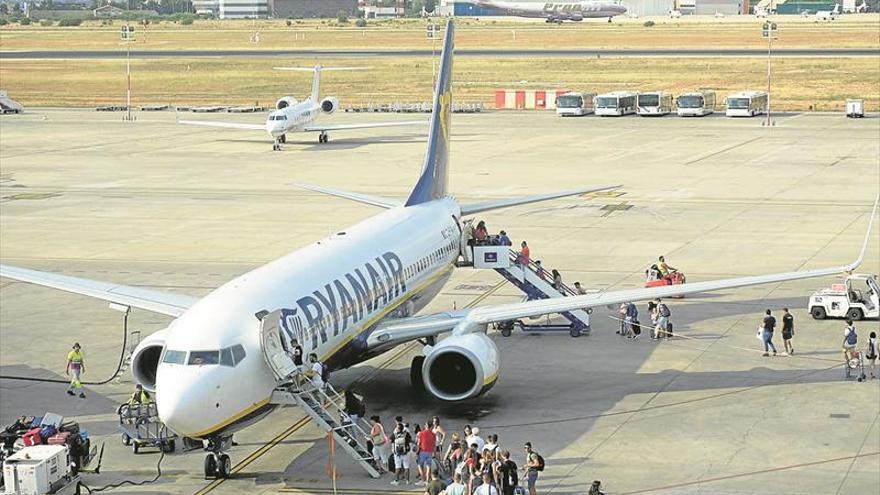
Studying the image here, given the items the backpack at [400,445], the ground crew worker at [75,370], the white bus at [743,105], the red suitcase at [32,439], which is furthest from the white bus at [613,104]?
the red suitcase at [32,439]

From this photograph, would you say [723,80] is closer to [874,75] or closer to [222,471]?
[874,75]

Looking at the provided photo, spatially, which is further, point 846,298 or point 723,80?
point 723,80

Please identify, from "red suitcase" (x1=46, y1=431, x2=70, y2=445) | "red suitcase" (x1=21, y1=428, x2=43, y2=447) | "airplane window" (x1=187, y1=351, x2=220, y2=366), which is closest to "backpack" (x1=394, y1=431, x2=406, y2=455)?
"airplane window" (x1=187, y1=351, x2=220, y2=366)

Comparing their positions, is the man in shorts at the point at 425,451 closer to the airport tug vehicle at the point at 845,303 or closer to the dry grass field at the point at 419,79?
the airport tug vehicle at the point at 845,303

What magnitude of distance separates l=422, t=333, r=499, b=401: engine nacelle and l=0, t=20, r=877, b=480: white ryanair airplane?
0.03 meters

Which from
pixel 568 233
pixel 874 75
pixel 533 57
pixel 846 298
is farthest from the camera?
pixel 533 57

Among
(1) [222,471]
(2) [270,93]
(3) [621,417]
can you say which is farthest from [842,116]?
(1) [222,471]

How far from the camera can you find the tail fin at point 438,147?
4431cm

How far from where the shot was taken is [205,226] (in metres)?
65.5

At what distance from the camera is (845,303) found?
1751 inches

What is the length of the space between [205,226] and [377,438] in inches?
1476

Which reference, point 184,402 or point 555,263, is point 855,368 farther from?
point 184,402

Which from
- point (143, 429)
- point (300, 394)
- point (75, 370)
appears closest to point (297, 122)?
point (75, 370)

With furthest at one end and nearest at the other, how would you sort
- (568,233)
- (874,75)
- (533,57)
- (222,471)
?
(533,57) → (874,75) → (568,233) → (222,471)
